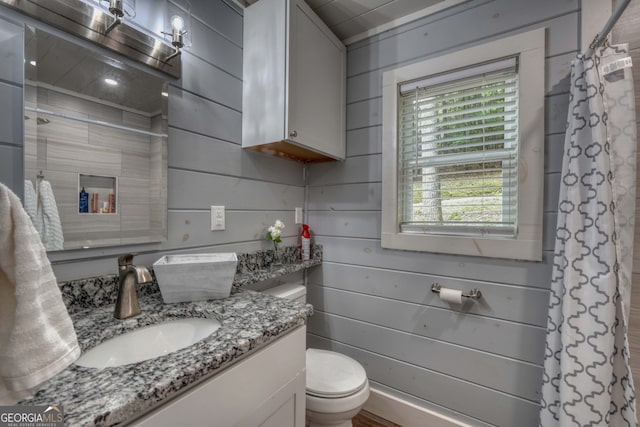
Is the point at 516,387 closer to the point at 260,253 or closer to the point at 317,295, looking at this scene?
the point at 317,295

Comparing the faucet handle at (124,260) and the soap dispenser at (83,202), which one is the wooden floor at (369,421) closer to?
the faucet handle at (124,260)

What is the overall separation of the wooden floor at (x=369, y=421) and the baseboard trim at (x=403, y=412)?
0.8 inches

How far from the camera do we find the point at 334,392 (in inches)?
46.0

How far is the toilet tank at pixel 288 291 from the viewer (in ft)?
4.96

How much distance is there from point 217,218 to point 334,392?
959 mm

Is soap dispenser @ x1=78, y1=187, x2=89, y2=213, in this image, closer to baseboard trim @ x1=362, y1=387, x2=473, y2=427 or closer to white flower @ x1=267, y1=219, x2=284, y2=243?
white flower @ x1=267, y1=219, x2=284, y2=243

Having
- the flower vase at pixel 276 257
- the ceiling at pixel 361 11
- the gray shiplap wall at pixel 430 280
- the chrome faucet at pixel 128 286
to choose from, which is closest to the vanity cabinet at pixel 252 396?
the chrome faucet at pixel 128 286

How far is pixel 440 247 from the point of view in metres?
1.41

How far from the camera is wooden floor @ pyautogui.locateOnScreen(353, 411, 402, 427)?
153 cm

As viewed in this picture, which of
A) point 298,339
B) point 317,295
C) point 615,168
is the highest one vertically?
point 615,168

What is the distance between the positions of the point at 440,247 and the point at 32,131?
168cm

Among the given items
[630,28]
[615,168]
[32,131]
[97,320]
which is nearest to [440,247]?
[615,168]

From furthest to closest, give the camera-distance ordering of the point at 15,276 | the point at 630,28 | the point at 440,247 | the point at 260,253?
the point at 260,253
the point at 440,247
the point at 630,28
the point at 15,276

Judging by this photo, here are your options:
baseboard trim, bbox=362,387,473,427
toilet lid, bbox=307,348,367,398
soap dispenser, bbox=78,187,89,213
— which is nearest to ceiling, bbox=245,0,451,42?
soap dispenser, bbox=78,187,89,213
